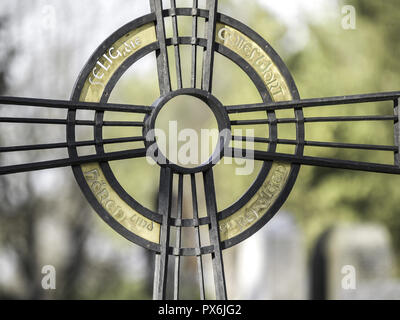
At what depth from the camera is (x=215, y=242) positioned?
4449 mm

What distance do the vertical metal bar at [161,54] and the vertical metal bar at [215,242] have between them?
620 mm

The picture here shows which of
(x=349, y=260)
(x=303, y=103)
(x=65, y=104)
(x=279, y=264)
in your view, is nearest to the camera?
(x=65, y=104)

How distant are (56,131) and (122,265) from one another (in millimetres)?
3964

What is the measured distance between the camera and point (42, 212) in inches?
472

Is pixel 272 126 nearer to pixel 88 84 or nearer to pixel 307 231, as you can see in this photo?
pixel 88 84

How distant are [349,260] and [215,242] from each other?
5433 millimetres

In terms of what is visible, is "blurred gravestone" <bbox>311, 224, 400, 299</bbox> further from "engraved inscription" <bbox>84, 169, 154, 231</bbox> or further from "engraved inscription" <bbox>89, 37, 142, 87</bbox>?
"engraved inscription" <bbox>89, 37, 142, 87</bbox>

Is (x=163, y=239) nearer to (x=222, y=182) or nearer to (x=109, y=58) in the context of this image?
(x=109, y=58)

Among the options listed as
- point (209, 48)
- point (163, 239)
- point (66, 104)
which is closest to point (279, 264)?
point (163, 239)

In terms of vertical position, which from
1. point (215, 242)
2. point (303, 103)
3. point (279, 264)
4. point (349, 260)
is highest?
A: point (303, 103)

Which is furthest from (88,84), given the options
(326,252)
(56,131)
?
(56,131)

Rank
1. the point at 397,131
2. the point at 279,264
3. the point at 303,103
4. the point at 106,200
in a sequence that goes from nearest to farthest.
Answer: the point at 106,200 → the point at 303,103 → the point at 397,131 → the point at 279,264

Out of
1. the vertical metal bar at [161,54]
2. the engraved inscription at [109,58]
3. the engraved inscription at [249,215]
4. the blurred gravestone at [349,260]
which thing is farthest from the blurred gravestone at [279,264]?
the engraved inscription at [109,58]

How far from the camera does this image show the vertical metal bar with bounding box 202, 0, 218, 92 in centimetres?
450
